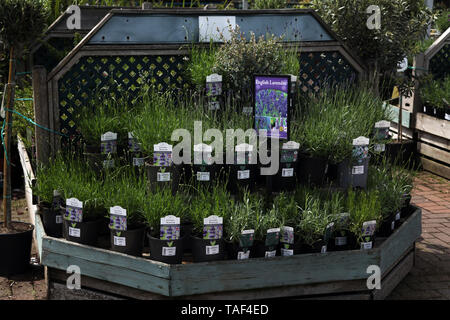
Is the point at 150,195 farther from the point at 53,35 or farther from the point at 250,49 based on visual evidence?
the point at 53,35

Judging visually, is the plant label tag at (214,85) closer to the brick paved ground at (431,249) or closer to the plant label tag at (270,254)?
the plant label tag at (270,254)

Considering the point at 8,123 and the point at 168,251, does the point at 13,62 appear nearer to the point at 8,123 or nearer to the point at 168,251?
the point at 8,123

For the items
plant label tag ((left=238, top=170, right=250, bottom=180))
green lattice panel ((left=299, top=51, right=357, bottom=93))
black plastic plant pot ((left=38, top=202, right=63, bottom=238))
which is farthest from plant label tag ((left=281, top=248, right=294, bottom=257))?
green lattice panel ((left=299, top=51, right=357, bottom=93))

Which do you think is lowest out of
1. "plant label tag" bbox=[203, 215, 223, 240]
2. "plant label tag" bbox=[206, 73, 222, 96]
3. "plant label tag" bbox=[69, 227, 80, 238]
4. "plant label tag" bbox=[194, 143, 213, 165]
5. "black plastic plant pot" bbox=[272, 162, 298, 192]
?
"plant label tag" bbox=[69, 227, 80, 238]

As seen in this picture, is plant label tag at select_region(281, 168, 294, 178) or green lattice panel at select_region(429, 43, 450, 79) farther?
green lattice panel at select_region(429, 43, 450, 79)

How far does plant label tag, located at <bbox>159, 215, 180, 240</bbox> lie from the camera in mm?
3264

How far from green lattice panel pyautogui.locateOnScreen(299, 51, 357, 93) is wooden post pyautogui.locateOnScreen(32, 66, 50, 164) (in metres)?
1.95

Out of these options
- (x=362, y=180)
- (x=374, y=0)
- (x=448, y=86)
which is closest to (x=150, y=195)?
(x=362, y=180)

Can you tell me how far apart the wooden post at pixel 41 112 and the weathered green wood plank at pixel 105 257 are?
749 mm

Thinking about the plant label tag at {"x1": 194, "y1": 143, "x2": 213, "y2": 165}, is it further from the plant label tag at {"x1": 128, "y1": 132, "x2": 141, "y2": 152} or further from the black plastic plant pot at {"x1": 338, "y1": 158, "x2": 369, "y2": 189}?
the black plastic plant pot at {"x1": 338, "y1": 158, "x2": 369, "y2": 189}

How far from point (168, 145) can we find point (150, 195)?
358mm

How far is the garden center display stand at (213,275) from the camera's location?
321 centimetres

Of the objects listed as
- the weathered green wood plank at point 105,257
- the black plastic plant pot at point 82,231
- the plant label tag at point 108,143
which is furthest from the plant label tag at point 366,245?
the plant label tag at point 108,143

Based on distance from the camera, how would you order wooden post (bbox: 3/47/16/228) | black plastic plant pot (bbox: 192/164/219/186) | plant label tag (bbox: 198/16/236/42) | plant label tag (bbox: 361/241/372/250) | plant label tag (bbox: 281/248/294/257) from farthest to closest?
plant label tag (bbox: 198/16/236/42) → wooden post (bbox: 3/47/16/228) → black plastic plant pot (bbox: 192/164/219/186) → plant label tag (bbox: 361/241/372/250) → plant label tag (bbox: 281/248/294/257)
